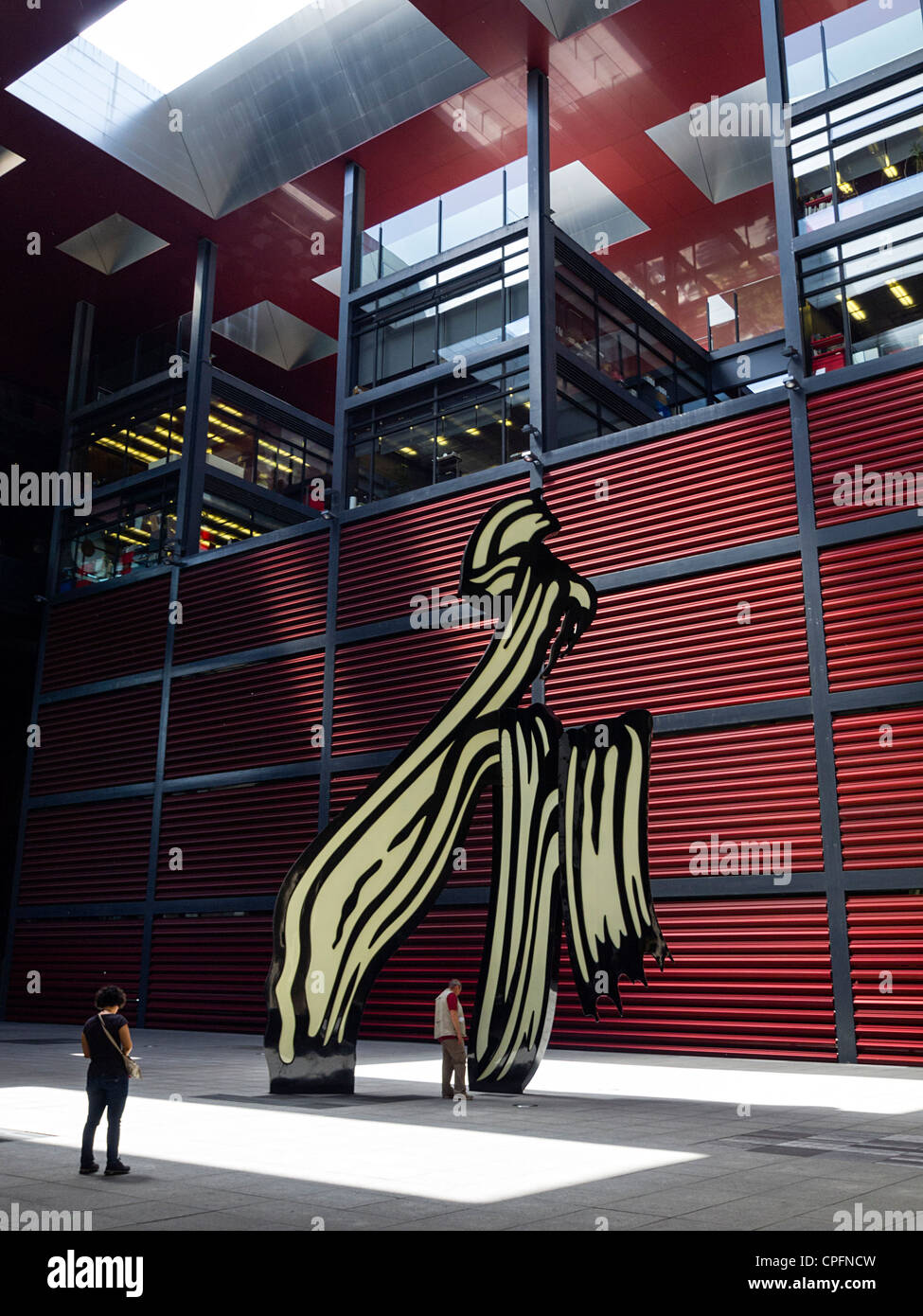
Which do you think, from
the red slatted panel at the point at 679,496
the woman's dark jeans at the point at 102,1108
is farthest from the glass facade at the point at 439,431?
the woman's dark jeans at the point at 102,1108

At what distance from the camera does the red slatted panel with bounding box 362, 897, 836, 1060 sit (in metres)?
17.8

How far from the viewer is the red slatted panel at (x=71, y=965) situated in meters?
28.2

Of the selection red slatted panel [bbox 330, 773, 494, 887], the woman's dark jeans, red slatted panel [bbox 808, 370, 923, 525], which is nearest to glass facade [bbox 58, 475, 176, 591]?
red slatted panel [bbox 330, 773, 494, 887]

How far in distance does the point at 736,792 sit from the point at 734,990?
3402mm

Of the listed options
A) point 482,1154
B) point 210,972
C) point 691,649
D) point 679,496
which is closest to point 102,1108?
point 482,1154

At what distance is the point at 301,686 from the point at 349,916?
46.9 ft

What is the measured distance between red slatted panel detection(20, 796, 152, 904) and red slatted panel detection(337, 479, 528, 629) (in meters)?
8.55

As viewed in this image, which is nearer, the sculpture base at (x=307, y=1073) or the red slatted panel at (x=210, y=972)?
the sculpture base at (x=307, y=1073)

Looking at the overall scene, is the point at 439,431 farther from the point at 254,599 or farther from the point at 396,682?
the point at 396,682

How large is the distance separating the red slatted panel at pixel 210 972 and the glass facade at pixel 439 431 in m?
10.9

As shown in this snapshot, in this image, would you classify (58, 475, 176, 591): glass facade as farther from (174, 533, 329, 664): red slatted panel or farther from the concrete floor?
the concrete floor

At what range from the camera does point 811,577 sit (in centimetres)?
1894

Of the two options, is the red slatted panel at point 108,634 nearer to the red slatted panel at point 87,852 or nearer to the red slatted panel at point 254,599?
the red slatted panel at point 254,599

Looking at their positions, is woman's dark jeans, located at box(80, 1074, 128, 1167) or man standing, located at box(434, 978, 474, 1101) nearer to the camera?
woman's dark jeans, located at box(80, 1074, 128, 1167)
